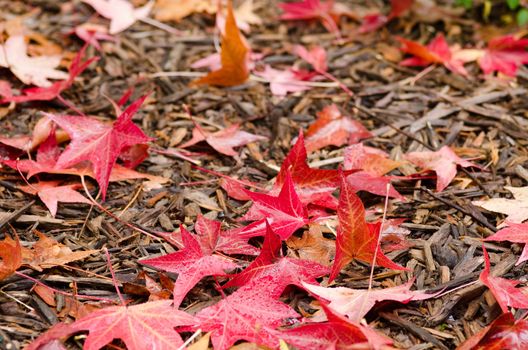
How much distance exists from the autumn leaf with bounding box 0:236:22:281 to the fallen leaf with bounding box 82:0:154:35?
1403 mm

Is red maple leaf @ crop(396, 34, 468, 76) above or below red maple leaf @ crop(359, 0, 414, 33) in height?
below

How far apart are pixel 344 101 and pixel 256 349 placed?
1222 mm

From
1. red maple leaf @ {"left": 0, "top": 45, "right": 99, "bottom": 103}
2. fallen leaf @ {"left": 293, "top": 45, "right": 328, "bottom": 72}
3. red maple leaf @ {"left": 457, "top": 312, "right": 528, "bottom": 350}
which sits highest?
red maple leaf @ {"left": 0, "top": 45, "right": 99, "bottom": 103}

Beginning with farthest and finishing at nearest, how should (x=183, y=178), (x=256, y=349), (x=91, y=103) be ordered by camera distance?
(x=91, y=103) < (x=183, y=178) < (x=256, y=349)

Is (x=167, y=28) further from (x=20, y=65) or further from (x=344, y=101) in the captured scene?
(x=344, y=101)

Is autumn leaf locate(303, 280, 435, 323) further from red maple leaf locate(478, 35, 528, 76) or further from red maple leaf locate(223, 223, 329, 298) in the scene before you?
red maple leaf locate(478, 35, 528, 76)

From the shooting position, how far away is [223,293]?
1.46 meters

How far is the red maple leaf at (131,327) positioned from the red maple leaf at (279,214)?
1.09 ft

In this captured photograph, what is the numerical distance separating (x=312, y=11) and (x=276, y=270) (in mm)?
1634

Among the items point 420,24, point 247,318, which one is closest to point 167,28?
point 420,24

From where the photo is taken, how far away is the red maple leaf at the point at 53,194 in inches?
69.2

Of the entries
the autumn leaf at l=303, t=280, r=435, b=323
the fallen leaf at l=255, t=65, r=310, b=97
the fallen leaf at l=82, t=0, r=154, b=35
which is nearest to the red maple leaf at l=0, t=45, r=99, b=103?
the fallen leaf at l=82, t=0, r=154, b=35

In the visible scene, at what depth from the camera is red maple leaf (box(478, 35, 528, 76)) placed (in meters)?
2.45

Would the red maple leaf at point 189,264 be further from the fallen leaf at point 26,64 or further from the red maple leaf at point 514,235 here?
the fallen leaf at point 26,64
